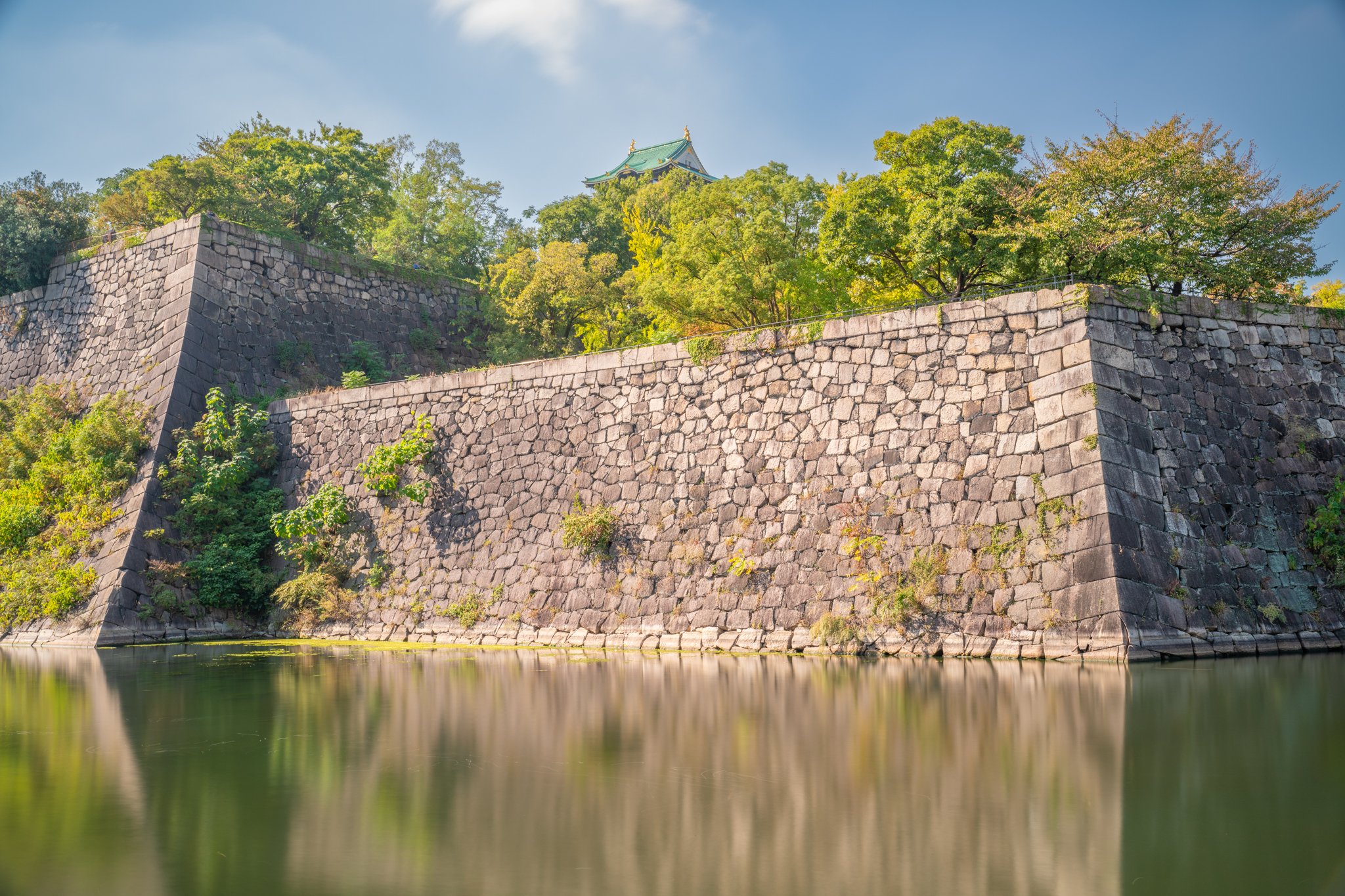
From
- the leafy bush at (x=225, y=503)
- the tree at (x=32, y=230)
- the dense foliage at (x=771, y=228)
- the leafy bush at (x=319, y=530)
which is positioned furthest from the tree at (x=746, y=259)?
the tree at (x=32, y=230)

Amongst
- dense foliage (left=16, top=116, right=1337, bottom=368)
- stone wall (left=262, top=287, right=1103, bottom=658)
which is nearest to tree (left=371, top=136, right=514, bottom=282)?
dense foliage (left=16, top=116, right=1337, bottom=368)

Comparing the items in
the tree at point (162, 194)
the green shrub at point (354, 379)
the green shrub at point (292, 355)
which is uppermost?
the tree at point (162, 194)

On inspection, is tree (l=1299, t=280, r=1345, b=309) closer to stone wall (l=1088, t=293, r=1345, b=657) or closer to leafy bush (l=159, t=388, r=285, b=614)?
stone wall (l=1088, t=293, r=1345, b=657)

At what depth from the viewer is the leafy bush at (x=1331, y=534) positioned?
38.1ft

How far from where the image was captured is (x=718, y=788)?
513 centimetres

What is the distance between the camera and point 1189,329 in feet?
40.9

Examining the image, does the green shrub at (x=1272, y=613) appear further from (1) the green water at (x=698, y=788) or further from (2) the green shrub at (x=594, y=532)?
(2) the green shrub at (x=594, y=532)

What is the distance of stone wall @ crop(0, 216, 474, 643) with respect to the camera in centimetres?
1791

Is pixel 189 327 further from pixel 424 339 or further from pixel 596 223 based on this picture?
pixel 596 223

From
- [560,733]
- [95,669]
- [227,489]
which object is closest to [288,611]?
[227,489]

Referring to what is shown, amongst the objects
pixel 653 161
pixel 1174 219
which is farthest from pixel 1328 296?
pixel 653 161

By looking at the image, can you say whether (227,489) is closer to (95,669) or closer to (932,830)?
(95,669)

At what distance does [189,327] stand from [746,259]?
10585 millimetres

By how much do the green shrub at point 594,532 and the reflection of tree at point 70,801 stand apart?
259 inches
